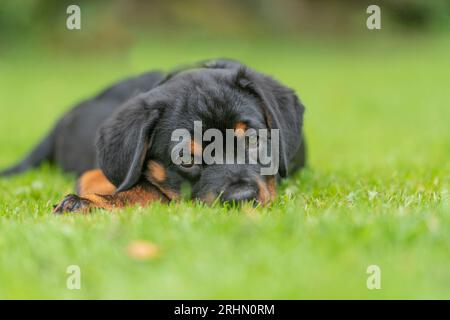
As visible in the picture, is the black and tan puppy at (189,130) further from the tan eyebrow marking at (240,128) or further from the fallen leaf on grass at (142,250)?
the fallen leaf on grass at (142,250)

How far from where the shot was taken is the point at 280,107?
4902mm

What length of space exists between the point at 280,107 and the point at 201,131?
29.9 inches

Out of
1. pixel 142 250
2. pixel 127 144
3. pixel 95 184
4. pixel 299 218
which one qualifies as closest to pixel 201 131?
pixel 127 144

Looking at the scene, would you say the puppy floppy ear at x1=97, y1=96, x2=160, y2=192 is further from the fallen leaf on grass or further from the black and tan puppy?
the fallen leaf on grass

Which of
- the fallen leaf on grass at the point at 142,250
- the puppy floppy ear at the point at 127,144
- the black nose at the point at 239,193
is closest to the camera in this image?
the fallen leaf on grass at the point at 142,250

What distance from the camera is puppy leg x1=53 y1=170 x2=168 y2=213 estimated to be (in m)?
4.32

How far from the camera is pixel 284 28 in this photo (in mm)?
22828

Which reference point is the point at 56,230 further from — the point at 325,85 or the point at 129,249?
the point at 325,85

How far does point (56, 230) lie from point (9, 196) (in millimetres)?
1921

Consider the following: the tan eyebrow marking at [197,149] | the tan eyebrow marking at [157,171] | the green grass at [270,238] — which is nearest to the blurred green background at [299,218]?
the green grass at [270,238]

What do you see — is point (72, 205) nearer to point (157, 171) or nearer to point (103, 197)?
point (103, 197)

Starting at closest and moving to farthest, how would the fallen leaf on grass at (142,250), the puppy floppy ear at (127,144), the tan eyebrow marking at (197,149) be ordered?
the fallen leaf on grass at (142,250) → the tan eyebrow marking at (197,149) → the puppy floppy ear at (127,144)

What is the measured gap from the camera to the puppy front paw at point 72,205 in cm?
429
